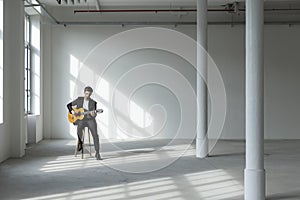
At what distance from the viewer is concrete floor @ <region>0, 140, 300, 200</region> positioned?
591 cm

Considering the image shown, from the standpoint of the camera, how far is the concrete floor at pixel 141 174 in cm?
591

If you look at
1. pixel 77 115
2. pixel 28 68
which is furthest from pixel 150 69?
pixel 77 115

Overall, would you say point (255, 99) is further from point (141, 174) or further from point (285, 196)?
point (141, 174)

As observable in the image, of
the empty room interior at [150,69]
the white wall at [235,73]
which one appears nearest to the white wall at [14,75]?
the empty room interior at [150,69]

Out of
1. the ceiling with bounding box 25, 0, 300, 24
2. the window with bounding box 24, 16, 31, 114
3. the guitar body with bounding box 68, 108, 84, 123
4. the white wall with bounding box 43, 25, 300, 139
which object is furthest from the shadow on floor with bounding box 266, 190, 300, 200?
the window with bounding box 24, 16, 31, 114

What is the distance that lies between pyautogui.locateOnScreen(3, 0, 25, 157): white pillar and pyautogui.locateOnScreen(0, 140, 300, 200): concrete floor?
46 centimetres

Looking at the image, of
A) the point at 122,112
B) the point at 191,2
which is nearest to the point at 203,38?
the point at 191,2

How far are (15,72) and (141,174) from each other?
11.9 feet

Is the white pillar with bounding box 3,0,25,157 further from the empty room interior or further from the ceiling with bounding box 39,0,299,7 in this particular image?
the ceiling with bounding box 39,0,299,7

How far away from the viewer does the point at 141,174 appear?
7340 mm

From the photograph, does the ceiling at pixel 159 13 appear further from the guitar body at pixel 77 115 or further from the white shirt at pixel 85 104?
the guitar body at pixel 77 115

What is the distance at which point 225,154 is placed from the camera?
9781mm

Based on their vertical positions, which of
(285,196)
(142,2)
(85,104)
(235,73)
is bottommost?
(285,196)

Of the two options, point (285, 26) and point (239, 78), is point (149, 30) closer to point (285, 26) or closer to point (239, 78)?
point (239, 78)
